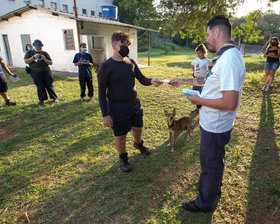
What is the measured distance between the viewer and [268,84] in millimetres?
7605

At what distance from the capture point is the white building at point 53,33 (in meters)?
12.6

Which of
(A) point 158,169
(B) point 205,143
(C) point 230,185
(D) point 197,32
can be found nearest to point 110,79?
(B) point 205,143

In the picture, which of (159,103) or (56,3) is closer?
(159,103)

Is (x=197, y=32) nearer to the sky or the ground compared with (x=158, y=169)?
nearer to the sky

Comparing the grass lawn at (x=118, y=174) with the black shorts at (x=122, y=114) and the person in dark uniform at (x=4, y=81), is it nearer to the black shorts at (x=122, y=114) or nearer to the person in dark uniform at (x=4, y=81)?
the black shorts at (x=122, y=114)

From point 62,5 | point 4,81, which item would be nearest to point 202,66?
point 4,81

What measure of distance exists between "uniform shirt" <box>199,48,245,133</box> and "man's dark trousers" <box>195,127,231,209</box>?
9 centimetres

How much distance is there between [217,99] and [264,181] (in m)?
2.22

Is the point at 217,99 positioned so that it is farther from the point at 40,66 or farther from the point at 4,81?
the point at 4,81

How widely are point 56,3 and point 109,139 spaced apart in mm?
26779

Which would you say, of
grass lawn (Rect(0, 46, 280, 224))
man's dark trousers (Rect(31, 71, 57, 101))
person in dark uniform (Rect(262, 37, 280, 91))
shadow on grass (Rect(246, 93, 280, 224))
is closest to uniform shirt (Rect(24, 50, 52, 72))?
man's dark trousers (Rect(31, 71, 57, 101))

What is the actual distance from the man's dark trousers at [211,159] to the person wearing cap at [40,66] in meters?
6.08

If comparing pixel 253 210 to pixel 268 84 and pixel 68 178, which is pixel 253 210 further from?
pixel 268 84

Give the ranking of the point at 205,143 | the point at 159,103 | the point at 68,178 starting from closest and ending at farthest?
the point at 205,143
the point at 68,178
the point at 159,103
